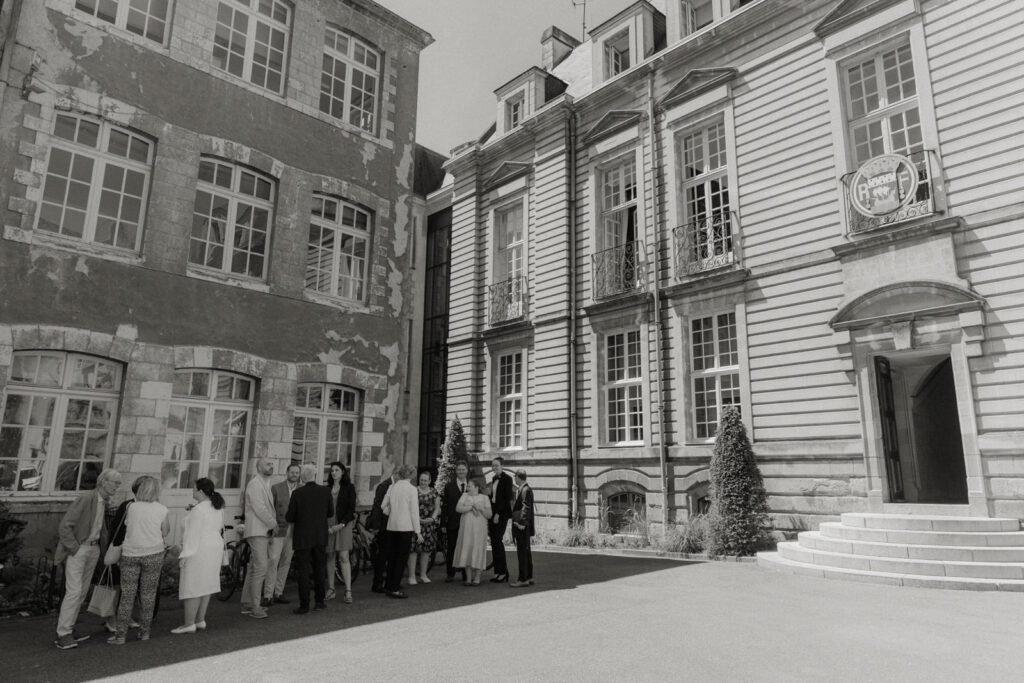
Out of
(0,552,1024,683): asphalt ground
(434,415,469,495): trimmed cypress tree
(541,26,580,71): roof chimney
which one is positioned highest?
(541,26,580,71): roof chimney

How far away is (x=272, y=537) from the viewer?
780 cm

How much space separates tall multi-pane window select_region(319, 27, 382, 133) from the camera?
12.8 m

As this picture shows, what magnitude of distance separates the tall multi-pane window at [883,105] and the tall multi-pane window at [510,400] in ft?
34.2

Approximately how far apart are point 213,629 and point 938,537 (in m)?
9.71

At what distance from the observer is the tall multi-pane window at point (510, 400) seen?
64.1 feet

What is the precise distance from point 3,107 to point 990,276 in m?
14.8

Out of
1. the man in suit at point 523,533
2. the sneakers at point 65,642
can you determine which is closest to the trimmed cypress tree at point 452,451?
the man in suit at point 523,533

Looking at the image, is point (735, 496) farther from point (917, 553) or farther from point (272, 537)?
point (272, 537)

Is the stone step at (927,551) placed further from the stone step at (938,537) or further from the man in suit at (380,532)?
the man in suit at (380,532)

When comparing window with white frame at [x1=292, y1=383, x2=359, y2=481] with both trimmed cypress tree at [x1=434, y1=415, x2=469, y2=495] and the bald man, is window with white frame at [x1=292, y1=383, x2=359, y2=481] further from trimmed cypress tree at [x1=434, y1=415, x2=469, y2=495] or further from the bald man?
trimmed cypress tree at [x1=434, y1=415, x2=469, y2=495]

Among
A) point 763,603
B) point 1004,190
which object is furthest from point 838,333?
point 763,603

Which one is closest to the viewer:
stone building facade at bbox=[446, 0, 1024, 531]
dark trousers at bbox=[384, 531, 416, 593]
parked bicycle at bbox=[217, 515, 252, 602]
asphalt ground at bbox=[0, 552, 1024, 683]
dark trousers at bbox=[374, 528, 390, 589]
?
asphalt ground at bbox=[0, 552, 1024, 683]

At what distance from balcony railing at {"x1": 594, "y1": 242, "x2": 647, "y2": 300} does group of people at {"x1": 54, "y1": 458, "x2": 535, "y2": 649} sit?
7.84m

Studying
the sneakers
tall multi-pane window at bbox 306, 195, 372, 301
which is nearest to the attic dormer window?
tall multi-pane window at bbox 306, 195, 372, 301
